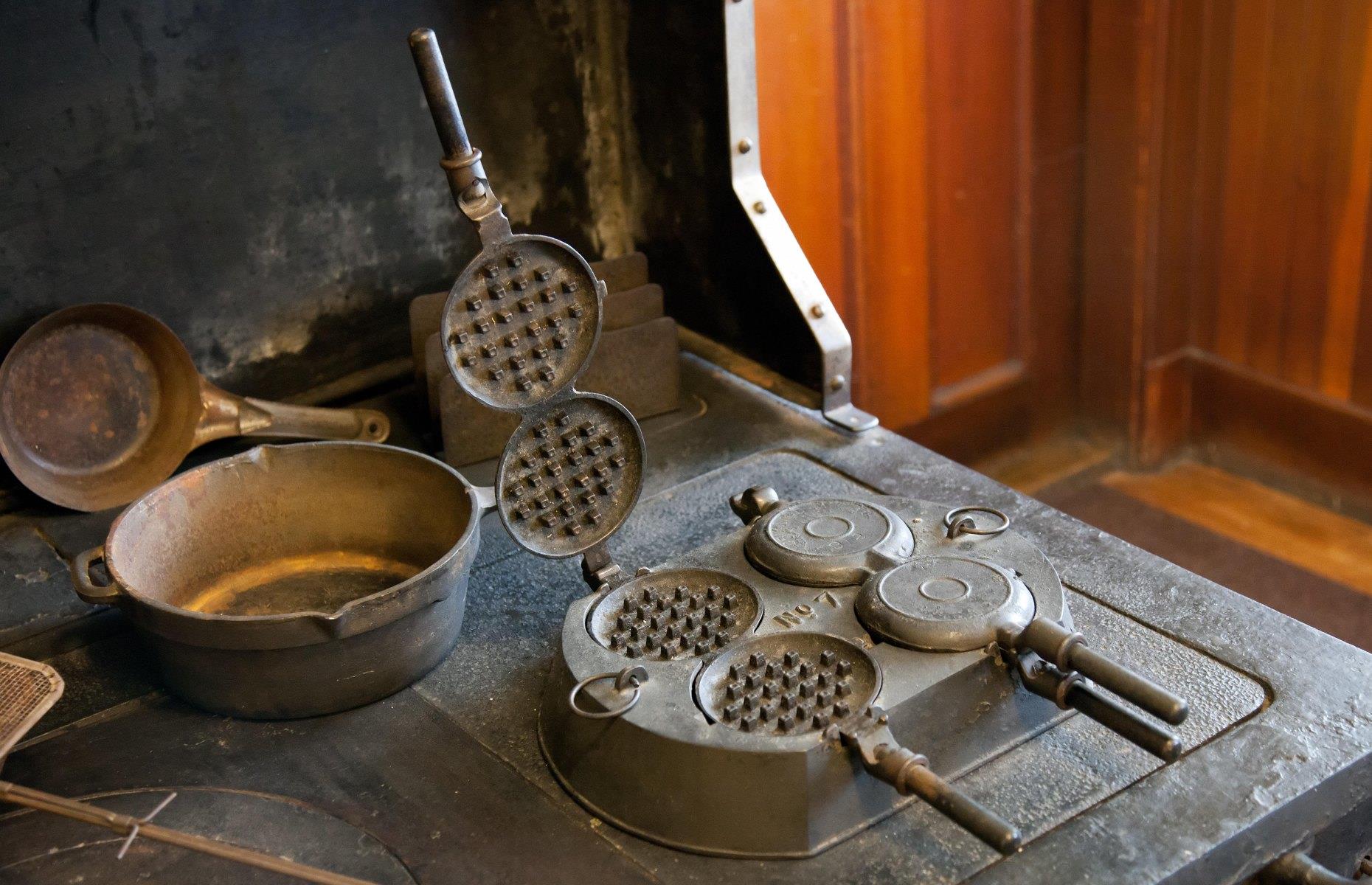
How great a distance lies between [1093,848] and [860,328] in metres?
1.37

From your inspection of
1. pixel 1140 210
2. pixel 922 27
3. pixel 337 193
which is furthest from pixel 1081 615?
pixel 1140 210

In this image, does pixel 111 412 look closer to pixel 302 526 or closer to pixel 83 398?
pixel 83 398

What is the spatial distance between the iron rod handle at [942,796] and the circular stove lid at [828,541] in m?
0.24

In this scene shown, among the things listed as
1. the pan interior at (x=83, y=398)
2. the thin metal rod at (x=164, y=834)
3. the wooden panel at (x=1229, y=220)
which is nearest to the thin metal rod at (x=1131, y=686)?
the thin metal rod at (x=164, y=834)

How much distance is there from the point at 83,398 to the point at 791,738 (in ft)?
3.12

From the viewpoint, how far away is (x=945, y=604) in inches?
43.3

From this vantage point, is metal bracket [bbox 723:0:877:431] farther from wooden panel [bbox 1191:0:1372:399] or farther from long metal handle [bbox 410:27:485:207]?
wooden panel [bbox 1191:0:1372:399]

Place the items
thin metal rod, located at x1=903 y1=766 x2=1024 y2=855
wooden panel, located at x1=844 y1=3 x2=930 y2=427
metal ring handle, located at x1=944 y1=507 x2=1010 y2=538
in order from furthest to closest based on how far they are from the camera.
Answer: wooden panel, located at x1=844 y1=3 x2=930 y2=427 < metal ring handle, located at x1=944 y1=507 x2=1010 y2=538 < thin metal rod, located at x1=903 y1=766 x2=1024 y2=855

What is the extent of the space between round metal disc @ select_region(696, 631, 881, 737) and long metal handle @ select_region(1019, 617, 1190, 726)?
12cm

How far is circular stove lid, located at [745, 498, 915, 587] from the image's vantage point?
118 cm

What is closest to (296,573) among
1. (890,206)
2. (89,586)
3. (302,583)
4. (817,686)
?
(302,583)

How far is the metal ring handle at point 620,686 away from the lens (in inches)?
40.6

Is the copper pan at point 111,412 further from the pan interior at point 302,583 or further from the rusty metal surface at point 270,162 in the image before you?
the pan interior at point 302,583

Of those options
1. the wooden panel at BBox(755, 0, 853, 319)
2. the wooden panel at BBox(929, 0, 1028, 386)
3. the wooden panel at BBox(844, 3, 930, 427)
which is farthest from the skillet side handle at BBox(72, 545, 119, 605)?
the wooden panel at BBox(929, 0, 1028, 386)
